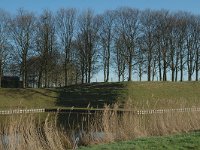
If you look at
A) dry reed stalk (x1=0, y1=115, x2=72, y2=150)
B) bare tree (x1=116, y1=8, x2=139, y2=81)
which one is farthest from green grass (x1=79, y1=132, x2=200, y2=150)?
bare tree (x1=116, y1=8, x2=139, y2=81)

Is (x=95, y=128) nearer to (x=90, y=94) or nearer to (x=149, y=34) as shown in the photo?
(x=90, y=94)

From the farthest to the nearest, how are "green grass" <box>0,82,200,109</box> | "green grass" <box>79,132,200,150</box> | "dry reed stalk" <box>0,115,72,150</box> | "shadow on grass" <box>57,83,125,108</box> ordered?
"green grass" <box>0,82,200,109</box>
"shadow on grass" <box>57,83,125,108</box>
"green grass" <box>79,132,200,150</box>
"dry reed stalk" <box>0,115,72,150</box>

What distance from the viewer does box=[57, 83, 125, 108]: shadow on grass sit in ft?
136

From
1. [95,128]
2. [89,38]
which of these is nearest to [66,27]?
[89,38]

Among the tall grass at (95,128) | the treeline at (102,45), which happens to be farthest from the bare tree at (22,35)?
the tall grass at (95,128)

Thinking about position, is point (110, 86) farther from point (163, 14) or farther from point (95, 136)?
point (95, 136)

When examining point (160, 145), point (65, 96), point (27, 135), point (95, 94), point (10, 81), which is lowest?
point (160, 145)

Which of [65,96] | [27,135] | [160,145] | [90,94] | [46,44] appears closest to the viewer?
[27,135]

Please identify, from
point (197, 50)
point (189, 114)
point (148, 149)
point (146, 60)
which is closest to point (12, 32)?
point (146, 60)

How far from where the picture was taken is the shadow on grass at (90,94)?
41.5 metres

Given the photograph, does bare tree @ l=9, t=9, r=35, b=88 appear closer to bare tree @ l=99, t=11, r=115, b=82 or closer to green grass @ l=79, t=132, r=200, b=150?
bare tree @ l=99, t=11, r=115, b=82

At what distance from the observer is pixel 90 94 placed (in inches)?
1763

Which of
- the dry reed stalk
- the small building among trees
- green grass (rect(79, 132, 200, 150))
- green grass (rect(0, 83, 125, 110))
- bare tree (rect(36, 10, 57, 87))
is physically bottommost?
green grass (rect(79, 132, 200, 150))

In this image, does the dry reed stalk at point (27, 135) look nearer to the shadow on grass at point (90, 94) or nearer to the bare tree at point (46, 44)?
the shadow on grass at point (90, 94)
